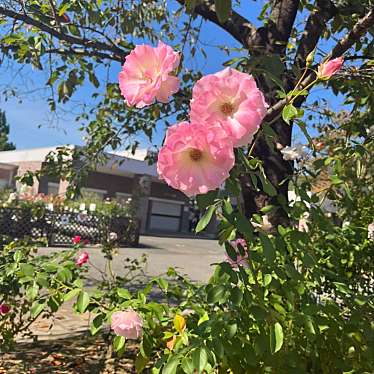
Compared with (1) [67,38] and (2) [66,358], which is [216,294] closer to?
(2) [66,358]

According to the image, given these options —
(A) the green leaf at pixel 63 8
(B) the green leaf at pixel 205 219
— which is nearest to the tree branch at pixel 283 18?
(A) the green leaf at pixel 63 8

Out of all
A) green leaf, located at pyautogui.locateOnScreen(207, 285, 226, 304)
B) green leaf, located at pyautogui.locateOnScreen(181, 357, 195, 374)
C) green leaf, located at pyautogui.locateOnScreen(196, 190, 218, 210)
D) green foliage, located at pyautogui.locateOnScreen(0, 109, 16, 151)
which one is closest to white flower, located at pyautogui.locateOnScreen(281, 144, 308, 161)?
green leaf, located at pyautogui.locateOnScreen(207, 285, 226, 304)

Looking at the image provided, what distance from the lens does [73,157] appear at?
14.3ft

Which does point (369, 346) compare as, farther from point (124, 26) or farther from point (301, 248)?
point (124, 26)

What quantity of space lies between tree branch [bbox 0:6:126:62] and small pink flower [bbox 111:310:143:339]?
2.28m

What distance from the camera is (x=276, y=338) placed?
1446mm

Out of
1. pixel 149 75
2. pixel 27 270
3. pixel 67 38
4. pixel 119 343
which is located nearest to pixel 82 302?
pixel 119 343

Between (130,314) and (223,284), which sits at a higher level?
(223,284)

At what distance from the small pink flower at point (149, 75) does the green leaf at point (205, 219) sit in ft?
1.16

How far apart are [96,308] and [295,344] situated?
90cm

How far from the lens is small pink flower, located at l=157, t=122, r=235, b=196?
3.15 ft

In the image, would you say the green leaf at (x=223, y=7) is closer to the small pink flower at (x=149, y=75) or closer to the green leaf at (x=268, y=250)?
the small pink flower at (x=149, y=75)

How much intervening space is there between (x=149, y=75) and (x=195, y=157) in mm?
305

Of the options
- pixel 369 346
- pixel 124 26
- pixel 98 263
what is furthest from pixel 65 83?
pixel 98 263
